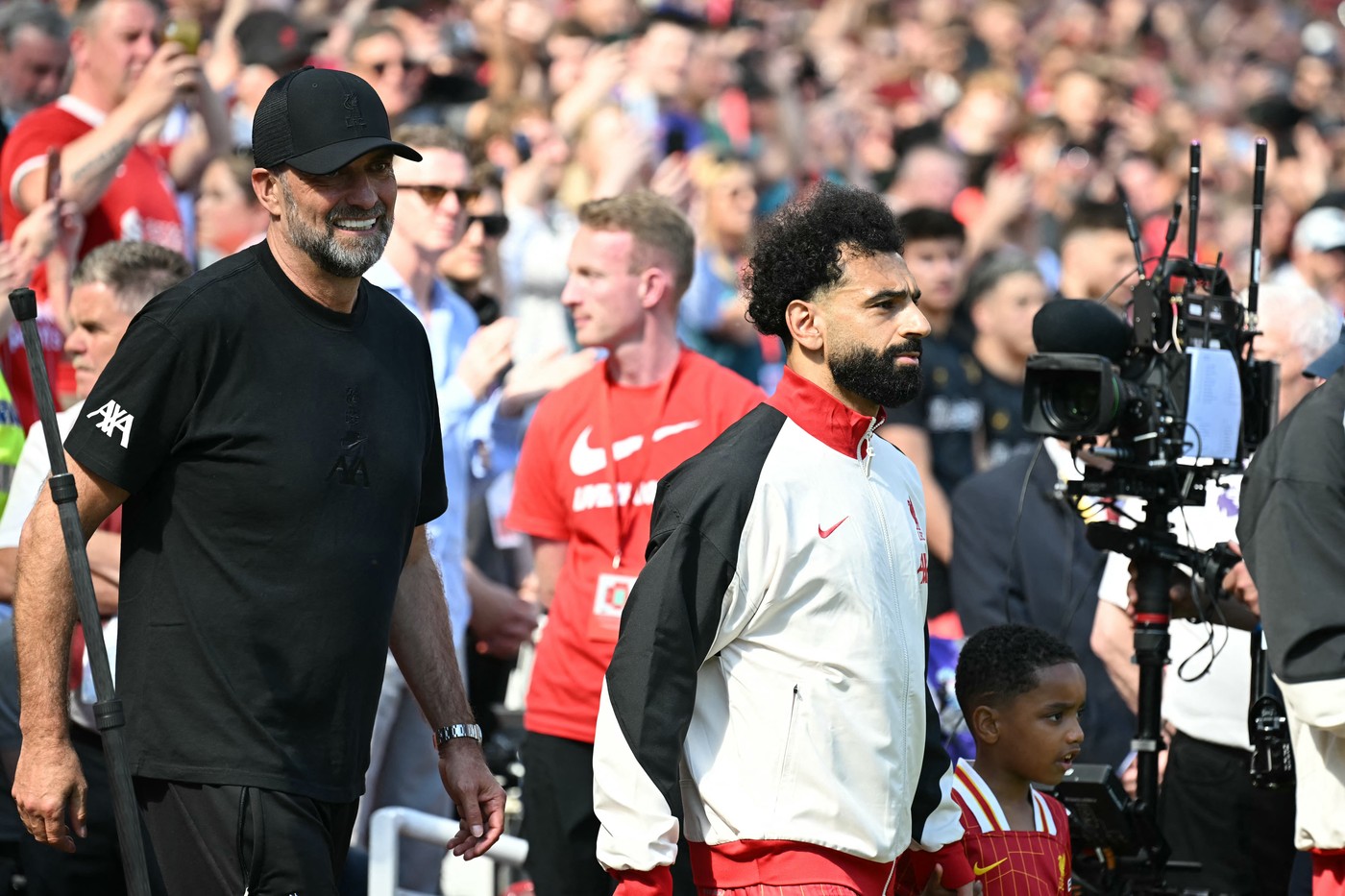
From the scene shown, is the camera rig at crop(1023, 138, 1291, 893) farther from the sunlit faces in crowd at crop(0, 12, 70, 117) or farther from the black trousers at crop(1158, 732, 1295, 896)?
the sunlit faces in crowd at crop(0, 12, 70, 117)

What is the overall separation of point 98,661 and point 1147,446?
2.95 m

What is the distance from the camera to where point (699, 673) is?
4156 millimetres

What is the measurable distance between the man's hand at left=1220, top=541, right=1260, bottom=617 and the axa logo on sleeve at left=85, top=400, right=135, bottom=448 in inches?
114

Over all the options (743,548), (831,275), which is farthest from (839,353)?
(743,548)

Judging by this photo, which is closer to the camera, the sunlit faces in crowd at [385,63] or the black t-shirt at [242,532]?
the black t-shirt at [242,532]

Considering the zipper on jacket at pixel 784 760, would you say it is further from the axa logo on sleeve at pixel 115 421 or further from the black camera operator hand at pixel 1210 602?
the black camera operator hand at pixel 1210 602

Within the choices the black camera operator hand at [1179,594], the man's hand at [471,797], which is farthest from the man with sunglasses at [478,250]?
the man's hand at [471,797]

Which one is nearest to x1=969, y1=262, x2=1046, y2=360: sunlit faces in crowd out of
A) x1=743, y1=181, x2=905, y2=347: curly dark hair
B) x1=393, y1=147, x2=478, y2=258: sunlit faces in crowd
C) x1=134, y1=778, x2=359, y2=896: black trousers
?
x1=393, y1=147, x2=478, y2=258: sunlit faces in crowd

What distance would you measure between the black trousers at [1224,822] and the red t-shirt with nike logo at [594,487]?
1.83 metres

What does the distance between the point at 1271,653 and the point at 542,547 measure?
8.64ft

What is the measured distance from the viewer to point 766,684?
13.3 feet

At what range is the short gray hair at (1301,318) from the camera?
6.61 metres

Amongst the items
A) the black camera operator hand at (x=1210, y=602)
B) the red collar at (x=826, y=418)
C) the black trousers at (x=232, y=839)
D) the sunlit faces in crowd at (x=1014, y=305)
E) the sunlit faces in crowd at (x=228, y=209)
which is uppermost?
the sunlit faces in crowd at (x=228, y=209)

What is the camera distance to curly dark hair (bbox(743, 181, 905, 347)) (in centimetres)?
429
